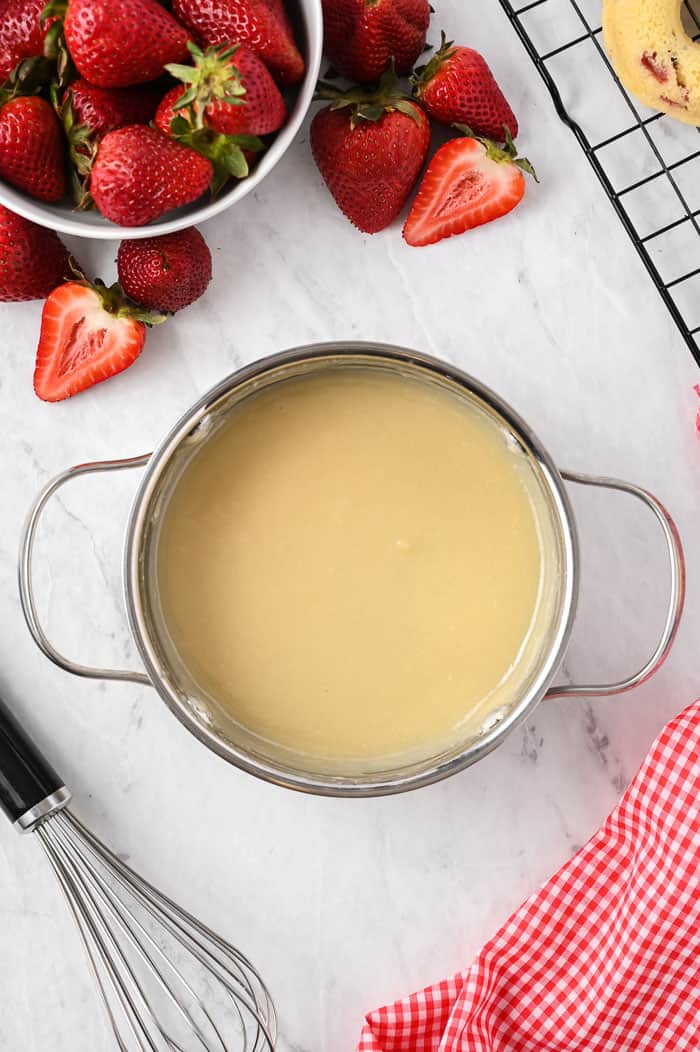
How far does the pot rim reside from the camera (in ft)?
2.91

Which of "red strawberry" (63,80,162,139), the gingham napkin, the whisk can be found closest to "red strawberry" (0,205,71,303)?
"red strawberry" (63,80,162,139)

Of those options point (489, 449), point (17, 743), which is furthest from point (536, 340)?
point (17, 743)

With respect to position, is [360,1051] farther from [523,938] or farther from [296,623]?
[296,623]

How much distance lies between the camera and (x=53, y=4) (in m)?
0.86

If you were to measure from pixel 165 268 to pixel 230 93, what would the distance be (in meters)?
0.17

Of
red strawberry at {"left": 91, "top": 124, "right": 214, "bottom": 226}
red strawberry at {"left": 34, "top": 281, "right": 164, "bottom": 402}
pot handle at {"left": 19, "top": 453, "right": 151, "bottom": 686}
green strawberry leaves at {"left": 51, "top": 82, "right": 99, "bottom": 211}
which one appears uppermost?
green strawberry leaves at {"left": 51, "top": 82, "right": 99, "bottom": 211}

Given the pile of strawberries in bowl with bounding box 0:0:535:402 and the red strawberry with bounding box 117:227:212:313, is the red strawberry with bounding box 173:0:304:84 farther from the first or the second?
the red strawberry with bounding box 117:227:212:313

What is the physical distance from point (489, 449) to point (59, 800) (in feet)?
1.66

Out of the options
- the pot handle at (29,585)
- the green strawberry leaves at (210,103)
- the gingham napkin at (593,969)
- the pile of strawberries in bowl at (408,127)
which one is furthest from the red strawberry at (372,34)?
the gingham napkin at (593,969)

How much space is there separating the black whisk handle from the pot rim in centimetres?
16

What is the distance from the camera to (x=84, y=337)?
98 cm

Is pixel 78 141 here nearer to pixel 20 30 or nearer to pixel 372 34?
pixel 20 30

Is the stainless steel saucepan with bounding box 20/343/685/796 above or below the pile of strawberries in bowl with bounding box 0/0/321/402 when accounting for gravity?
below

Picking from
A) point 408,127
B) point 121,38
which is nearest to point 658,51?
point 408,127
